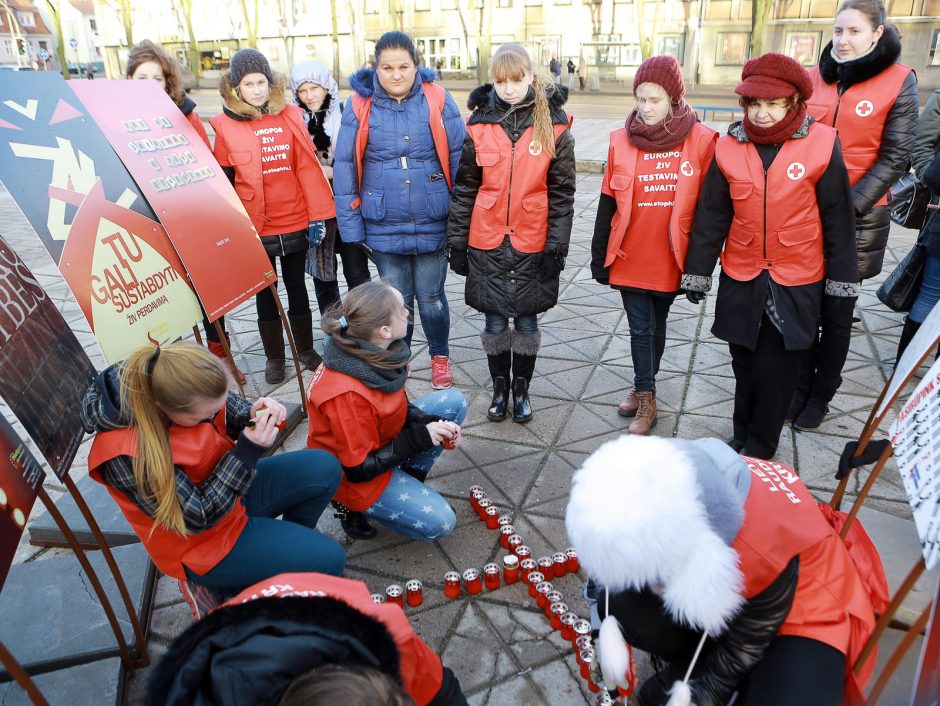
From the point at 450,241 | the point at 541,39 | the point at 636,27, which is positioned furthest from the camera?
the point at 541,39

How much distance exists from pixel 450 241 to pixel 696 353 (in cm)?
225

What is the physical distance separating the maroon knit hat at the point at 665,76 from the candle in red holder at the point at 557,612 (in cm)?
252

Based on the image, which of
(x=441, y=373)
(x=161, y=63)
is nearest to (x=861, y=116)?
(x=441, y=373)

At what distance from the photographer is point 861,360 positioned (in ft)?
15.9

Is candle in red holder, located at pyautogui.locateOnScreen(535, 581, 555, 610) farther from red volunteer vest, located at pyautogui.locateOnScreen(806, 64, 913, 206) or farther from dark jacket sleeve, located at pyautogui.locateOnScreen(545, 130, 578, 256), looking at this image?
red volunteer vest, located at pyautogui.locateOnScreen(806, 64, 913, 206)

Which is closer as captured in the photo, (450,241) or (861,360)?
(450,241)

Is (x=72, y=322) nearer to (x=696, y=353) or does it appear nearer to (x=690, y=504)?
(x=696, y=353)

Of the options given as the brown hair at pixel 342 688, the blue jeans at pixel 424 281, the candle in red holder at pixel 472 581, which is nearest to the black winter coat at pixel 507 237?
the blue jeans at pixel 424 281

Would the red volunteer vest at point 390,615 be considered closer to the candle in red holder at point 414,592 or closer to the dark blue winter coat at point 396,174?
the candle in red holder at point 414,592

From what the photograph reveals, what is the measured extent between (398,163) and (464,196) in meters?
0.56

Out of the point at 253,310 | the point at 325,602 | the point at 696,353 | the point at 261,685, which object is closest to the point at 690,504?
the point at 325,602

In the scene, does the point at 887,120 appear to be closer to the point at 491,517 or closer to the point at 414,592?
the point at 491,517

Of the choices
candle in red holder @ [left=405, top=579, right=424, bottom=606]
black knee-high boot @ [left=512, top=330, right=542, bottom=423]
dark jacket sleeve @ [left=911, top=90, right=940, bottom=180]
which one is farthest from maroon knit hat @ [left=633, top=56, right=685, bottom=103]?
candle in red holder @ [left=405, top=579, right=424, bottom=606]

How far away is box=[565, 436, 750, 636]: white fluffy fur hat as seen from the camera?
167 centimetres
